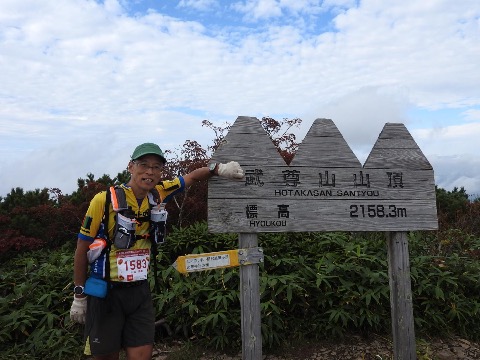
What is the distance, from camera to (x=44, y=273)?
5809 mm

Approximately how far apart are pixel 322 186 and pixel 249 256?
0.92m

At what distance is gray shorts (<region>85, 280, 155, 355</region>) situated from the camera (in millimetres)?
3266

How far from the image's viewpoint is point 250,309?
158 inches

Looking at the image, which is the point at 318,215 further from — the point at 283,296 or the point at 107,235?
the point at 107,235

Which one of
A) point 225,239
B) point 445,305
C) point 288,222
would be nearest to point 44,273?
point 225,239

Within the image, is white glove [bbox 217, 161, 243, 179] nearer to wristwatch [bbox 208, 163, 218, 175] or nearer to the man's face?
wristwatch [bbox 208, 163, 218, 175]

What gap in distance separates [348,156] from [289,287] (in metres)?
1.61

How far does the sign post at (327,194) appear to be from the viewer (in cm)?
399

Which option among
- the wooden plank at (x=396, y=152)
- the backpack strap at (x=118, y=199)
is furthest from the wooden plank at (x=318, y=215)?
the backpack strap at (x=118, y=199)

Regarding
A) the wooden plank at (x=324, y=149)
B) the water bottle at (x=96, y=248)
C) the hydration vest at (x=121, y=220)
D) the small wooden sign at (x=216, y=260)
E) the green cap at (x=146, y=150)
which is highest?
the wooden plank at (x=324, y=149)

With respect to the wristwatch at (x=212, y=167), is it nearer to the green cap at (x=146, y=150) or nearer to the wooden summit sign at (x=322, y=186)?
the wooden summit sign at (x=322, y=186)

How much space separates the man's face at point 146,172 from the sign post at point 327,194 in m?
0.70

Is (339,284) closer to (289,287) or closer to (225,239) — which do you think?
(289,287)

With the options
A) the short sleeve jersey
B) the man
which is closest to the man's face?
the man
